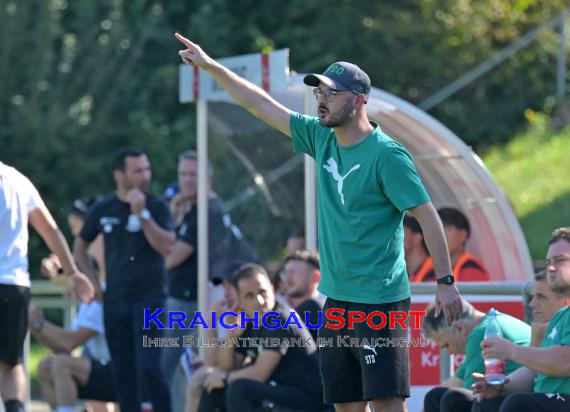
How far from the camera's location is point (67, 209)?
20.9 metres

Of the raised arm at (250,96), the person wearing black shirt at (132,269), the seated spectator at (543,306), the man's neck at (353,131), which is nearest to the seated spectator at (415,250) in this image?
the person wearing black shirt at (132,269)

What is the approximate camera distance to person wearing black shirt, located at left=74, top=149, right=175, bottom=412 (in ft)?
33.8

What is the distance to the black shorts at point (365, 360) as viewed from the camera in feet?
20.9

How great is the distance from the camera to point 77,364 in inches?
419

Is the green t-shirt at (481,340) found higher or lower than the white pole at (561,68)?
lower

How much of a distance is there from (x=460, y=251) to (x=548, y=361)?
369 centimetres

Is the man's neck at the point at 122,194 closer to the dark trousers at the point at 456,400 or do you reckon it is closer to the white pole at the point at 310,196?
the white pole at the point at 310,196

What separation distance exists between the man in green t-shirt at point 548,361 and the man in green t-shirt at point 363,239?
560 millimetres

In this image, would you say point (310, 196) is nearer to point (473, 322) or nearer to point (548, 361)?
point (473, 322)

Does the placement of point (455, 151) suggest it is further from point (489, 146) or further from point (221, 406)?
point (489, 146)

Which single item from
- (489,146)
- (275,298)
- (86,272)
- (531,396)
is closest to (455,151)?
(275,298)

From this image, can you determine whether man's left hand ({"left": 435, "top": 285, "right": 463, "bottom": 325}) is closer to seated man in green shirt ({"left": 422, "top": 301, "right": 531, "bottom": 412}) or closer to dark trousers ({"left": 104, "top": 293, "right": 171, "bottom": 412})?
seated man in green shirt ({"left": 422, "top": 301, "right": 531, "bottom": 412})

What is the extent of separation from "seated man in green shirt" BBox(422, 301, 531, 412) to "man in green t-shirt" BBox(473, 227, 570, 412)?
0.85ft

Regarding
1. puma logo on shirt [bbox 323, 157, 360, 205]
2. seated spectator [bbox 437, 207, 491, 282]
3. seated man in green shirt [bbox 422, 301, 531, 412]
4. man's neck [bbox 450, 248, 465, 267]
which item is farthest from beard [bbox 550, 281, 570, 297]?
man's neck [bbox 450, 248, 465, 267]
